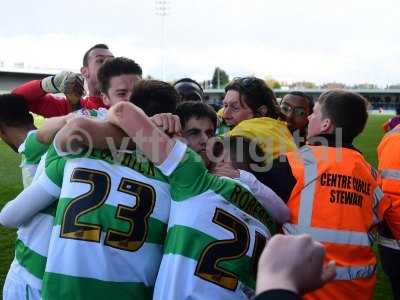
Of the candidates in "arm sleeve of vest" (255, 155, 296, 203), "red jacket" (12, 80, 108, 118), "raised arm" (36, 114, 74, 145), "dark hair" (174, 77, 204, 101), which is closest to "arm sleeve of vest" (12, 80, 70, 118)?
"red jacket" (12, 80, 108, 118)

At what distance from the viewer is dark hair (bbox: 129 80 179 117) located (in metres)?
2.12

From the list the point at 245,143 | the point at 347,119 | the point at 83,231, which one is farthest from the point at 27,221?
the point at 347,119

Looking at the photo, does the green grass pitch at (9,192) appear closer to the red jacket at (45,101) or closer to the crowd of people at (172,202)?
the red jacket at (45,101)

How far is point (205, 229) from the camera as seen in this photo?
6.23 feet

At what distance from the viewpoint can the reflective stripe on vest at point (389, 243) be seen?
3.37 m

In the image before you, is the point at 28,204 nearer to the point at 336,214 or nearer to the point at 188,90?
the point at 336,214

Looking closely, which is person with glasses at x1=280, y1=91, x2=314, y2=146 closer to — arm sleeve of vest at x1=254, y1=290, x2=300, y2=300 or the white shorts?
the white shorts

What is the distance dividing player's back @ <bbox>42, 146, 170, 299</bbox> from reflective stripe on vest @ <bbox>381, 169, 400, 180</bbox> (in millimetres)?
1949

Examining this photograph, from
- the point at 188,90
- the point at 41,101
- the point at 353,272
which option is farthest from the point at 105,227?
the point at 188,90

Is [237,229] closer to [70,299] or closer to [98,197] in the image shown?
[98,197]

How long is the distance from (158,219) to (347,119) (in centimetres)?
114

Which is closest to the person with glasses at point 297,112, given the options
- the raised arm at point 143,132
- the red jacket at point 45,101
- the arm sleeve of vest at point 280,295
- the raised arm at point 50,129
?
the red jacket at point 45,101

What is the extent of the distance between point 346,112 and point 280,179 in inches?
19.5

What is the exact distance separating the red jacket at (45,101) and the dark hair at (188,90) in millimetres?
780
